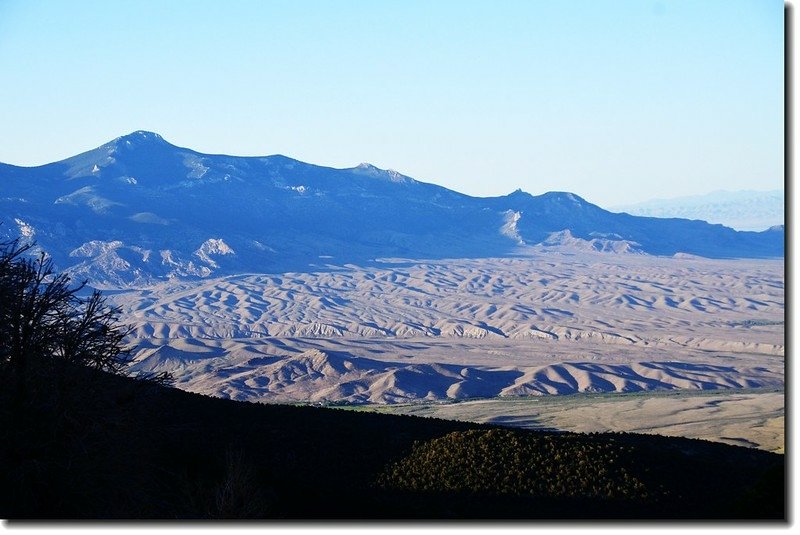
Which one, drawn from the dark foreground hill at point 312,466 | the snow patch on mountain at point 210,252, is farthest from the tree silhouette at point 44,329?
the snow patch on mountain at point 210,252

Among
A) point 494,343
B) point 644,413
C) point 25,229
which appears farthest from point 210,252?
point 644,413

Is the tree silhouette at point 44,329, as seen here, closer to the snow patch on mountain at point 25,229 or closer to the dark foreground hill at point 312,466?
the dark foreground hill at point 312,466

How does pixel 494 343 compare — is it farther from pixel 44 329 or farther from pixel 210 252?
pixel 44 329

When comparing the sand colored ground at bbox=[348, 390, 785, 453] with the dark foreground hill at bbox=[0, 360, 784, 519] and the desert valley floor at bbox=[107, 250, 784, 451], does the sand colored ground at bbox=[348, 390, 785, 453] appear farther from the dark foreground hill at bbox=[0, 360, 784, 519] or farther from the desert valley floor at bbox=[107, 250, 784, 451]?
the dark foreground hill at bbox=[0, 360, 784, 519]

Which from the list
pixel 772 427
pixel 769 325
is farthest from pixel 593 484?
pixel 769 325

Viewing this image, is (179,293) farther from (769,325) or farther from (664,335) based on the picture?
(769,325)

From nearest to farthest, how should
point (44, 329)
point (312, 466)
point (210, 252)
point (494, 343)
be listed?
1. point (44, 329)
2. point (312, 466)
3. point (494, 343)
4. point (210, 252)

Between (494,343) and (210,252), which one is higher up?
(210,252)
